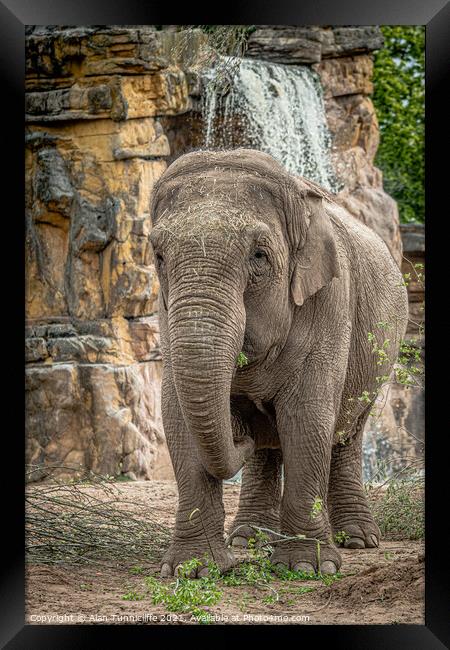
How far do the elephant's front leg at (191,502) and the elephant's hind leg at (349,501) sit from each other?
1.43 meters

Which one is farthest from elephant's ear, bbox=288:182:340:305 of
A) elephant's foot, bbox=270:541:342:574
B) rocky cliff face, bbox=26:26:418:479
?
rocky cliff face, bbox=26:26:418:479

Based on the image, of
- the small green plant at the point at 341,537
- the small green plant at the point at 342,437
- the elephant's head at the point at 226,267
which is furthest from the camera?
the small green plant at the point at 341,537

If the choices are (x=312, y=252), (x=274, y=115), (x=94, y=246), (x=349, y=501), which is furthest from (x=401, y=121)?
(x=312, y=252)

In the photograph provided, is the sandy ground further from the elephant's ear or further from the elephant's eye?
the elephant's eye

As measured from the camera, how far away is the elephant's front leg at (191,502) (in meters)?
6.00

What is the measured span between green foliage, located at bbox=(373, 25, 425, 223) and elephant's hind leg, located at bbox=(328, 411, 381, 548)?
328 inches

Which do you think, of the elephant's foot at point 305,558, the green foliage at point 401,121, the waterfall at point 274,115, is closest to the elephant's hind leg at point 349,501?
the elephant's foot at point 305,558

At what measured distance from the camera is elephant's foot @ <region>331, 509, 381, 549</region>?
731 cm

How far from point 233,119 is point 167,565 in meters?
6.47

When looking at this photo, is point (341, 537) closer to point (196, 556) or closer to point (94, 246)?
point (196, 556)

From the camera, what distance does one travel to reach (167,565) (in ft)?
20.1
